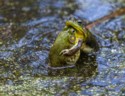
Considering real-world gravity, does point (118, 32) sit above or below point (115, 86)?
above

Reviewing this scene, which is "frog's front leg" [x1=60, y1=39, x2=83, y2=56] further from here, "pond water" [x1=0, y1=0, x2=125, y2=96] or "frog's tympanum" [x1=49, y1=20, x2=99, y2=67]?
"pond water" [x1=0, y1=0, x2=125, y2=96]

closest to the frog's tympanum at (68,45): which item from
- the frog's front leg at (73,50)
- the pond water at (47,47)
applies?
the frog's front leg at (73,50)

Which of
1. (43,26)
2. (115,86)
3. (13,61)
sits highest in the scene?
(43,26)

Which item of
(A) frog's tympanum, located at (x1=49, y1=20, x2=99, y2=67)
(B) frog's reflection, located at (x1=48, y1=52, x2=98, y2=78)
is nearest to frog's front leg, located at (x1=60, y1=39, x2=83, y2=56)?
(A) frog's tympanum, located at (x1=49, y1=20, x2=99, y2=67)

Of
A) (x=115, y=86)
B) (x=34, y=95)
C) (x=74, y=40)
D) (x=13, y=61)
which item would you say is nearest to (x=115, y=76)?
(x=115, y=86)

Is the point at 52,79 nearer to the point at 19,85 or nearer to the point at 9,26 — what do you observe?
the point at 19,85

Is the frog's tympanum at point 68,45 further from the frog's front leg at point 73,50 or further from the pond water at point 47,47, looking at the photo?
the pond water at point 47,47

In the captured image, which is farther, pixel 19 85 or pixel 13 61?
pixel 13 61

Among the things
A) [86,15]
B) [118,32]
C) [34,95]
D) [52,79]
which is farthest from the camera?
[86,15]
